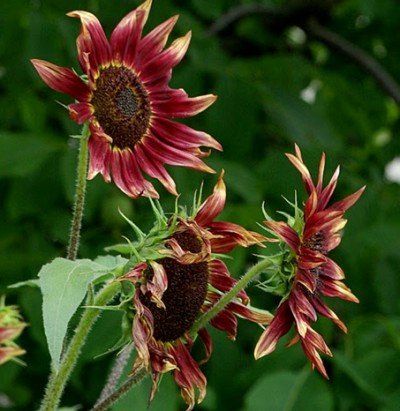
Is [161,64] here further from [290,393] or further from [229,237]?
[290,393]

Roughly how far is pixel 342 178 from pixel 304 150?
0.42ft

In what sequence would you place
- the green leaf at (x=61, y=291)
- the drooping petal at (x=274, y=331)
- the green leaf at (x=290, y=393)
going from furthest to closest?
the green leaf at (x=290, y=393) → the drooping petal at (x=274, y=331) → the green leaf at (x=61, y=291)

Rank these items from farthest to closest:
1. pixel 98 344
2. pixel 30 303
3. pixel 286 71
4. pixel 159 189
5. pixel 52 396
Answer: pixel 286 71, pixel 159 189, pixel 30 303, pixel 98 344, pixel 52 396

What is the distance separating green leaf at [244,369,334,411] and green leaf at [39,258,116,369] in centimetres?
81

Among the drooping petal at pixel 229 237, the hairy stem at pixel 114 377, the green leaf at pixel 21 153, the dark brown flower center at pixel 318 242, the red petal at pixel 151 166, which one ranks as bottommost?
the green leaf at pixel 21 153

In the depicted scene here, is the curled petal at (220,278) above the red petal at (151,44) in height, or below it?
below

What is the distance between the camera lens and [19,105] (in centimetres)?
229

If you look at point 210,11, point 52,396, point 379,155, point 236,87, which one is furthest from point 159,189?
point 52,396

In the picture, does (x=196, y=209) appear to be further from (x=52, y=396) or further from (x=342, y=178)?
(x=342, y=178)

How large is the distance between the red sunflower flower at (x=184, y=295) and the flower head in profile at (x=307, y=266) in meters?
0.04

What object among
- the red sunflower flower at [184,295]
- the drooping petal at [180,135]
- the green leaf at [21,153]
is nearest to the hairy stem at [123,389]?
the red sunflower flower at [184,295]

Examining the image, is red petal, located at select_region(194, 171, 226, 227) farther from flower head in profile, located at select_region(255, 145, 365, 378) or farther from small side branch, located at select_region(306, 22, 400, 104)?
small side branch, located at select_region(306, 22, 400, 104)

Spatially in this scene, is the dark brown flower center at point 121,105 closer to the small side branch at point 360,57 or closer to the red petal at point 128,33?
the red petal at point 128,33

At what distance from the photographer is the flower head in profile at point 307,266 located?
3.38ft
